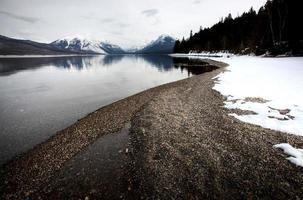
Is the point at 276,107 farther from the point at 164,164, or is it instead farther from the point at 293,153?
the point at 164,164

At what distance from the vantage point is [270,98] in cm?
1441

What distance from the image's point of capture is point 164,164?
7387 millimetres

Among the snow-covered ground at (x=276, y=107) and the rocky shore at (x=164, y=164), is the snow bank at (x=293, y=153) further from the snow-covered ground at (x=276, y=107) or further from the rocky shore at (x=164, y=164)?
the rocky shore at (x=164, y=164)

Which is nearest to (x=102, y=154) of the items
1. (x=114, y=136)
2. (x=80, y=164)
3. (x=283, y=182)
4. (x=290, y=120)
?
(x=80, y=164)

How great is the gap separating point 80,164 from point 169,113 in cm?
703

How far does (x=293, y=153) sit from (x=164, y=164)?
551 centimetres

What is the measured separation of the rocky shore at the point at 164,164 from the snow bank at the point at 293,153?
27cm

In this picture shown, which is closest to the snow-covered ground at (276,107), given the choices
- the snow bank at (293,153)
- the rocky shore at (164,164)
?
the snow bank at (293,153)

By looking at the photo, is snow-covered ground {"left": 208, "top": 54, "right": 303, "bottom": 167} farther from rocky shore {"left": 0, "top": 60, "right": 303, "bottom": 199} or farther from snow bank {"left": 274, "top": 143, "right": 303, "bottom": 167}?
rocky shore {"left": 0, "top": 60, "right": 303, "bottom": 199}

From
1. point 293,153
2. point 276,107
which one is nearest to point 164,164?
Result: point 293,153

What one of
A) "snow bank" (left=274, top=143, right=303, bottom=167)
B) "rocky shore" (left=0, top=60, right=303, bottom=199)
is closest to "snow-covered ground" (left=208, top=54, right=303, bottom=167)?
"snow bank" (left=274, top=143, right=303, bottom=167)

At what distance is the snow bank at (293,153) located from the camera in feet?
22.5

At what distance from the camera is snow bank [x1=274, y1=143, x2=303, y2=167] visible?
6856 millimetres

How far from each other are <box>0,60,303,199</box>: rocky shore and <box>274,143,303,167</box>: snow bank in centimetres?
27
